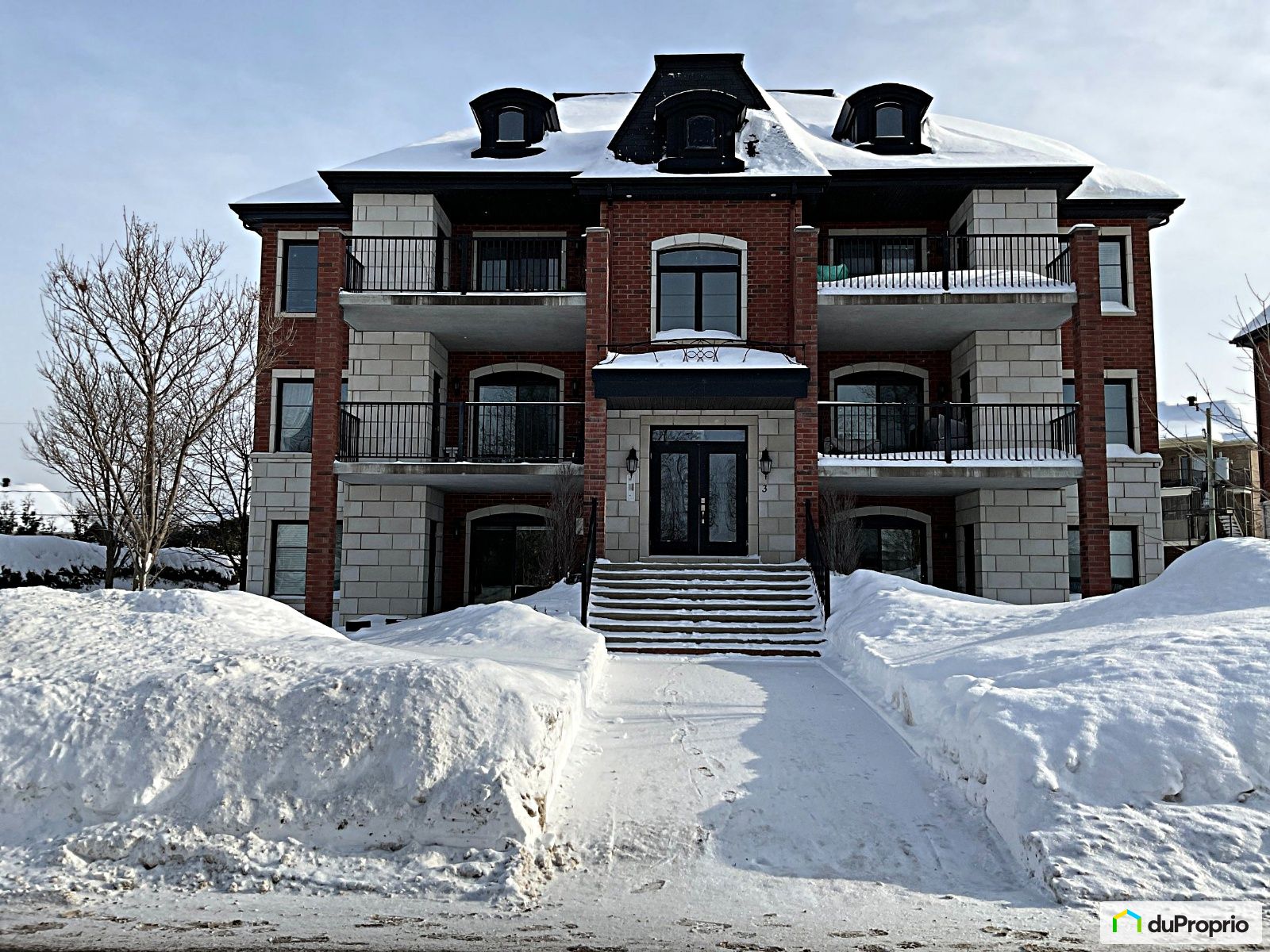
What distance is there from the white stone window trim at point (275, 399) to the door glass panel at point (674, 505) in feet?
25.4

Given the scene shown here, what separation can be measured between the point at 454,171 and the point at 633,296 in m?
4.30

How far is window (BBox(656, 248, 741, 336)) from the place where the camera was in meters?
17.2

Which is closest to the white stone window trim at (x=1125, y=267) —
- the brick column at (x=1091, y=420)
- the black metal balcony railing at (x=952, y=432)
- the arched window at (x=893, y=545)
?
the black metal balcony railing at (x=952, y=432)

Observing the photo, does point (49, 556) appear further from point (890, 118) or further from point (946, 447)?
point (890, 118)

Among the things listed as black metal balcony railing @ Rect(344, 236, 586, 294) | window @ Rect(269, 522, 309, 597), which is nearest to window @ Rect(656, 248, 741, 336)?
black metal balcony railing @ Rect(344, 236, 586, 294)

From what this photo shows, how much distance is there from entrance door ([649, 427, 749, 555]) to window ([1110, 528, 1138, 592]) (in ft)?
26.3

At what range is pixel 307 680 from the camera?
6305 millimetres

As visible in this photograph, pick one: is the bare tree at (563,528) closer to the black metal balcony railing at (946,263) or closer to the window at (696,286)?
the window at (696,286)

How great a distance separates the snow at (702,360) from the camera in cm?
1520

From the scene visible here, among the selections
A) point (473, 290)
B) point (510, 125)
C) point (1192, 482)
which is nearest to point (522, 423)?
point (473, 290)

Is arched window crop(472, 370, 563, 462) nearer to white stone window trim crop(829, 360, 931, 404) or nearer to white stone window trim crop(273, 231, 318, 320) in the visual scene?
white stone window trim crop(273, 231, 318, 320)

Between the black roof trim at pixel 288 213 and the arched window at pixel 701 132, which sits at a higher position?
the arched window at pixel 701 132

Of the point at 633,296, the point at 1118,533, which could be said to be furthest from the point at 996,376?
the point at 633,296

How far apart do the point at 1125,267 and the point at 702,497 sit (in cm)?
1027
